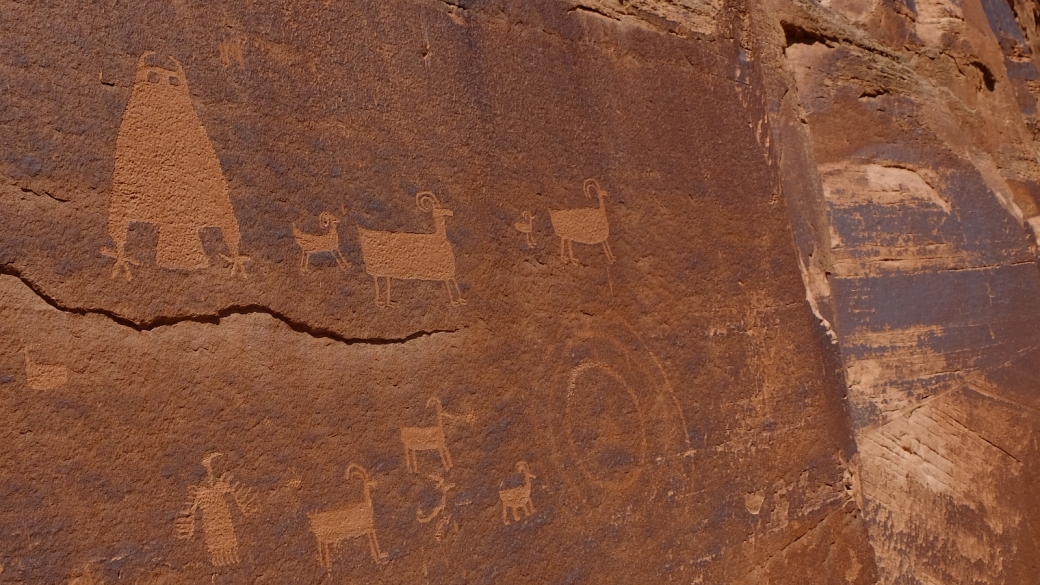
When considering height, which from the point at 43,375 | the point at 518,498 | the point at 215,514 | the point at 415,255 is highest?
the point at 415,255

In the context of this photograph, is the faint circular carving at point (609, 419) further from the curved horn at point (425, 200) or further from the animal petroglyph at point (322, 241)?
the animal petroglyph at point (322, 241)

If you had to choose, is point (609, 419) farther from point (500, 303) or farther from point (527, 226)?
point (527, 226)

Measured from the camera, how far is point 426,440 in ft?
5.86

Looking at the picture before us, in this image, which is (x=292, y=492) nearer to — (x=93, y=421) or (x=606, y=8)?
(x=93, y=421)

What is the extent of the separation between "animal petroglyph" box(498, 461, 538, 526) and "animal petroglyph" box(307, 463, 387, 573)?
306mm

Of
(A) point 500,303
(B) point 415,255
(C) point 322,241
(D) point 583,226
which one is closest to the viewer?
(C) point 322,241

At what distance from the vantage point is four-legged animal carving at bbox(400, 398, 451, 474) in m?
1.76

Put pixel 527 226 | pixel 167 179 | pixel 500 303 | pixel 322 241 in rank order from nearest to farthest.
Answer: pixel 167 179, pixel 322 241, pixel 500 303, pixel 527 226

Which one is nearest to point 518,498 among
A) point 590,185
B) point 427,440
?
point 427,440

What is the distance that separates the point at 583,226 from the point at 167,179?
103 cm

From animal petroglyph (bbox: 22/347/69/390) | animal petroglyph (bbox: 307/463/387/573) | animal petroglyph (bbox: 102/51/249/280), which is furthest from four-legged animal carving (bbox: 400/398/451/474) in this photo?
animal petroglyph (bbox: 22/347/69/390)

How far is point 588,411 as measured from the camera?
6.83 ft

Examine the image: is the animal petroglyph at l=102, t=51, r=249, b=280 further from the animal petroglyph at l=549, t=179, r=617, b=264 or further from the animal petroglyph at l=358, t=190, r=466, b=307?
the animal petroglyph at l=549, t=179, r=617, b=264

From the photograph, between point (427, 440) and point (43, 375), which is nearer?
point (43, 375)
